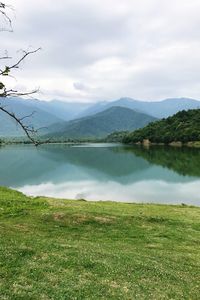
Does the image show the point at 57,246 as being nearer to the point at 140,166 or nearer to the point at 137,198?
the point at 137,198

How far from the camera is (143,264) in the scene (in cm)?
2452

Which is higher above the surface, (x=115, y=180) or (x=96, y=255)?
(x=96, y=255)

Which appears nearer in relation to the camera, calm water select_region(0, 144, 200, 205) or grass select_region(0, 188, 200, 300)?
grass select_region(0, 188, 200, 300)

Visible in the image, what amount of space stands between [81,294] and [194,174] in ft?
337

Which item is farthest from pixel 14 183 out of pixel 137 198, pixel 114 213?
pixel 114 213

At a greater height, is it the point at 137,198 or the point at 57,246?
the point at 57,246

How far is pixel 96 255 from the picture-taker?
25.2 meters

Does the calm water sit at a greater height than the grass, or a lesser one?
lesser

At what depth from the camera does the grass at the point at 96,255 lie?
1992 cm

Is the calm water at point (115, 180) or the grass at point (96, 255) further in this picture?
the calm water at point (115, 180)

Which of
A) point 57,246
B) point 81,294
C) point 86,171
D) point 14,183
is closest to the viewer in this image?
point 81,294

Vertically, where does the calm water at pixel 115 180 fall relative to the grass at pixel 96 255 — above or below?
below

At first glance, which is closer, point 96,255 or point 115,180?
point 96,255

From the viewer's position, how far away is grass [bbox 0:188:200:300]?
19922 millimetres
